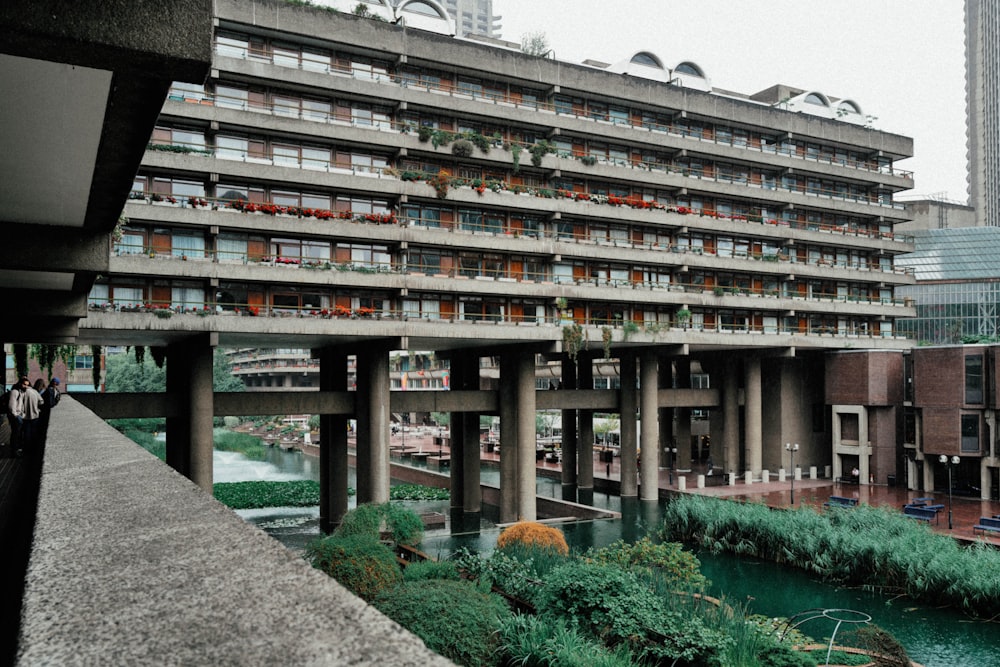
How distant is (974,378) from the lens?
4494cm

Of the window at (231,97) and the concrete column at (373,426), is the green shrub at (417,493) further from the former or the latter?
the window at (231,97)

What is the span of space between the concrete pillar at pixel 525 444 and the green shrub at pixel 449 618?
28.0 metres

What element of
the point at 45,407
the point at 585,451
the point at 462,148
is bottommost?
the point at 585,451

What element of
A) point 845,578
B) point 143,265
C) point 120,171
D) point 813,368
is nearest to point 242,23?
point 143,265

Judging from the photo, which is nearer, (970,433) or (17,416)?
(17,416)

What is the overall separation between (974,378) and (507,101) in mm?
30670

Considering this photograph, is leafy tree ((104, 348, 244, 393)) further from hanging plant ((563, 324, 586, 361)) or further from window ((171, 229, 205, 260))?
hanging plant ((563, 324, 586, 361))

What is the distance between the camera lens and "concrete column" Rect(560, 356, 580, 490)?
53250mm

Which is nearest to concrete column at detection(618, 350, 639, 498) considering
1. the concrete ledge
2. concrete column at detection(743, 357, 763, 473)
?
concrete column at detection(743, 357, 763, 473)

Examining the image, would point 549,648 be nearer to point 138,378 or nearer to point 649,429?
point 649,429

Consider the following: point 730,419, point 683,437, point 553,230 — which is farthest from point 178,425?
point 683,437

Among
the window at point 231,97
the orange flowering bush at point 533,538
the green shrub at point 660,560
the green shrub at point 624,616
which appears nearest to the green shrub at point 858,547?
the green shrub at point 660,560

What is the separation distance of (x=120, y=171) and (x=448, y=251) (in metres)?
32.3

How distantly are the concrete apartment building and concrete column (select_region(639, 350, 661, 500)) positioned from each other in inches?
6.5
